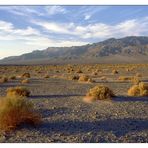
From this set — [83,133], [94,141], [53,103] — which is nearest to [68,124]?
[83,133]

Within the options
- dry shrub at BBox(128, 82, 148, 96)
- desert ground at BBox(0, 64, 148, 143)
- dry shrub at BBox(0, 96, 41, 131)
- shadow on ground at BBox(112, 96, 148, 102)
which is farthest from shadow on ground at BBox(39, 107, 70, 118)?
dry shrub at BBox(128, 82, 148, 96)

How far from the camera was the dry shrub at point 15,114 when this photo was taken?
12570 millimetres

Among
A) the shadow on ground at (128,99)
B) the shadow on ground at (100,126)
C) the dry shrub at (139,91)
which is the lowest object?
the shadow on ground at (100,126)

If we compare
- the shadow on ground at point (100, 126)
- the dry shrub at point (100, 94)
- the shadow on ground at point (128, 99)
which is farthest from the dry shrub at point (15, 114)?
the shadow on ground at point (128, 99)

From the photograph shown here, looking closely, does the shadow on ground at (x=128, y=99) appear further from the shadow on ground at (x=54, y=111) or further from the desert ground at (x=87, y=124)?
the shadow on ground at (x=54, y=111)

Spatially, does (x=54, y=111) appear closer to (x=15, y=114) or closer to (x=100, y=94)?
(x=100, y=94)

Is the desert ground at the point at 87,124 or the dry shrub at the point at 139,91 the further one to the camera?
the dry shrub at the point at 139,91

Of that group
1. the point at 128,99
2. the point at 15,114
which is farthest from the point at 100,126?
the point at 128,99

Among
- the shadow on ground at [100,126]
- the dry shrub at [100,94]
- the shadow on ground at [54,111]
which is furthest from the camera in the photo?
the dry shrub at [100,94]

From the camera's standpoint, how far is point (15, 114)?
12875mm

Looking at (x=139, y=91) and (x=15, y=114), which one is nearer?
(x=15, y=114)
